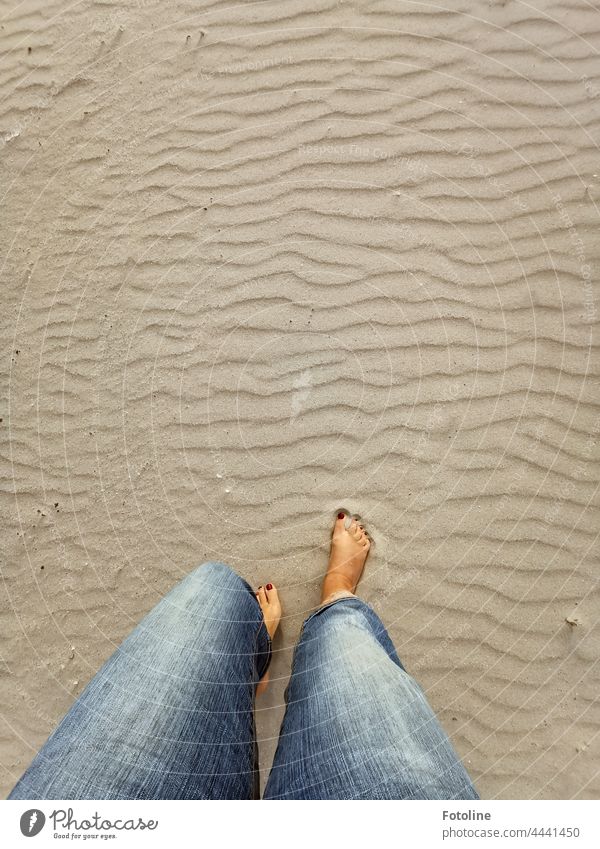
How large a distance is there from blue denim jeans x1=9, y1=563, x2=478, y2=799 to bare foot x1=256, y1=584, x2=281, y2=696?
1.57ft

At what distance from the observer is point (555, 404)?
2908mm

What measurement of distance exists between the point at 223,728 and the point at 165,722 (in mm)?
233

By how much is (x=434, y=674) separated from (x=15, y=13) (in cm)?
406

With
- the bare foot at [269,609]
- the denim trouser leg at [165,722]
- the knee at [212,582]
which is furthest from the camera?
the bare foot at [269,609]

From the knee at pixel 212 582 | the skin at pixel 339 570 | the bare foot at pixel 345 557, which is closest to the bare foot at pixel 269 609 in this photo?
the skin at pixel 339 570

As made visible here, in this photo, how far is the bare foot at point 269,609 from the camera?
2832 mm

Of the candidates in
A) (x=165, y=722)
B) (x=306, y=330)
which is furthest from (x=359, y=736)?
(x=306, y=330)

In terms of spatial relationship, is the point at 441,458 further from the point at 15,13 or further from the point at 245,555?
the point at 15,13

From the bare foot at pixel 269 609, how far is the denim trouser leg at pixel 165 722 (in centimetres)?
50

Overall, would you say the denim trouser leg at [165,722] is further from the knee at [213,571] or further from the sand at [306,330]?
the sand at [306,330]

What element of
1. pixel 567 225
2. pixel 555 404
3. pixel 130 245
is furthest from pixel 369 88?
pixel 555 404

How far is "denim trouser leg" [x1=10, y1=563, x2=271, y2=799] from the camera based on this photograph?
184 cm

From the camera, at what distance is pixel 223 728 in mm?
2039
